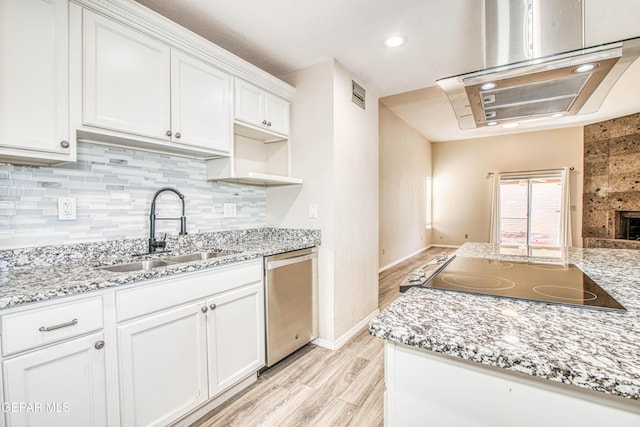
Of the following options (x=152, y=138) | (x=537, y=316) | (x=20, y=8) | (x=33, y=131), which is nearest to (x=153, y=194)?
(x=152, y=138)

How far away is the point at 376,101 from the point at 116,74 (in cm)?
240

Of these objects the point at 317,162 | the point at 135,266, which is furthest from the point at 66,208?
the point at 317,162

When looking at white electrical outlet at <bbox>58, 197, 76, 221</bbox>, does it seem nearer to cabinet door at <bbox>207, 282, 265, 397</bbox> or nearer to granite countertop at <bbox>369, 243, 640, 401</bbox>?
cabinet door at <bbox>207, 282, 265, 397</bbox>

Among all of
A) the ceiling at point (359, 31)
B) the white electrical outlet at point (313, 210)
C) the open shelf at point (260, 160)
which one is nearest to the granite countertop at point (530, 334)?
the white electrical outlet at point (313, 210)

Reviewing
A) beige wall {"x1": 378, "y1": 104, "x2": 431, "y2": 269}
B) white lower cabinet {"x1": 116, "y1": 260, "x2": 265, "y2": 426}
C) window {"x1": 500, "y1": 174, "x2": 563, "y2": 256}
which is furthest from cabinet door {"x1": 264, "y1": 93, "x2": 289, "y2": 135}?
window {"x1": 500, "y1": 174, "x2": 563, "y2": 256}

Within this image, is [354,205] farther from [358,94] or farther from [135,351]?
[135,351]

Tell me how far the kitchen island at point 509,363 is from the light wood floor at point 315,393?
1065mm

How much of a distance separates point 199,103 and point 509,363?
6.70 ft

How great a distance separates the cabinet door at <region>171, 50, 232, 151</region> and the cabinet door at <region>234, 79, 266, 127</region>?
77mm

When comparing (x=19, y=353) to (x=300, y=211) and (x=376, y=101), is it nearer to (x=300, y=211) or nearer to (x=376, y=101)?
(x=300, y=211)

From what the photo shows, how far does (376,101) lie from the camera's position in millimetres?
3207

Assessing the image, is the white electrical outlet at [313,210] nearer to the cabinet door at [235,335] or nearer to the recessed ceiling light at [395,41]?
the cabinet door at [235,335]

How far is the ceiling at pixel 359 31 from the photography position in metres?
1.83

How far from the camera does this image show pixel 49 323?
1.12m
